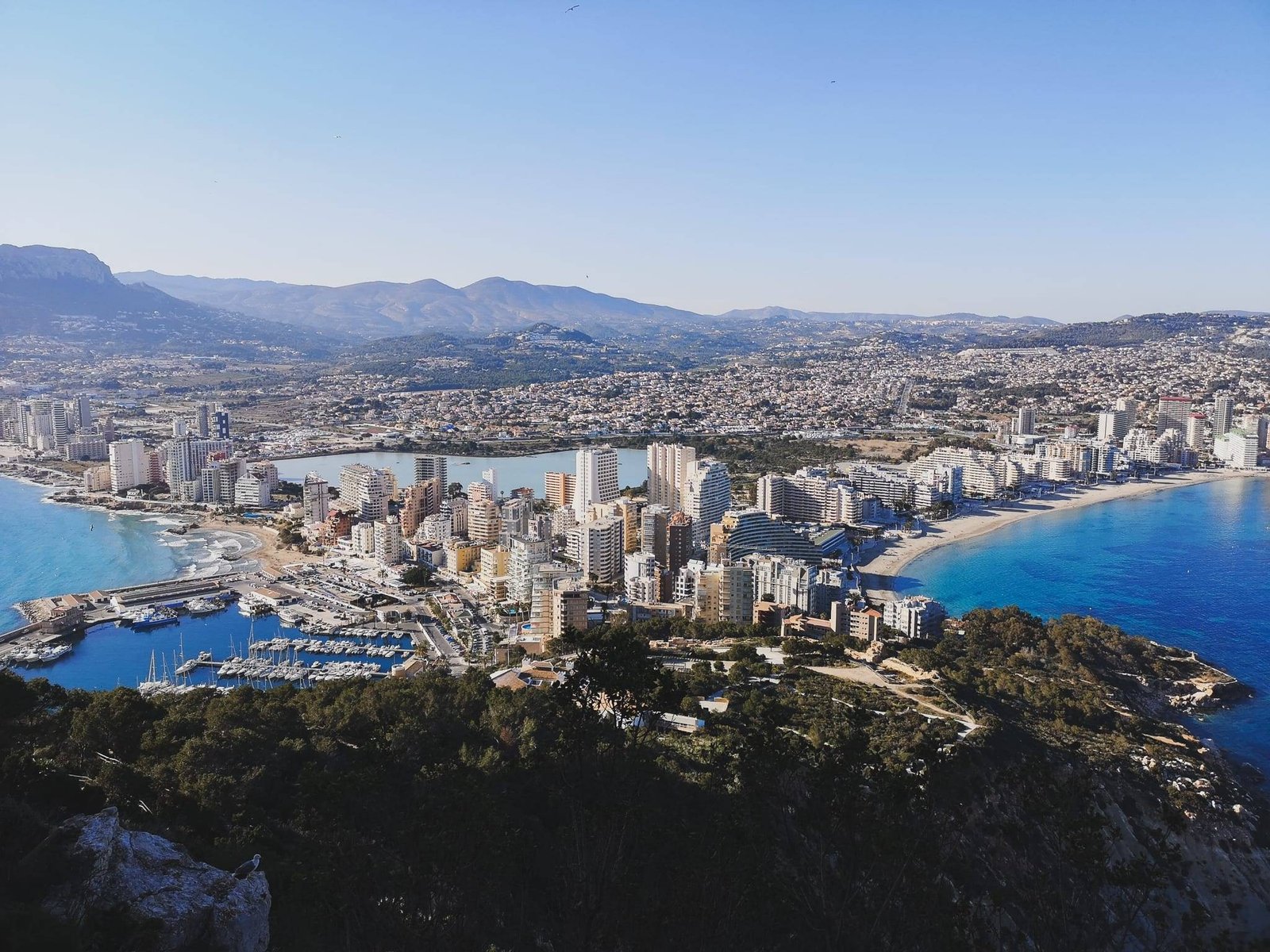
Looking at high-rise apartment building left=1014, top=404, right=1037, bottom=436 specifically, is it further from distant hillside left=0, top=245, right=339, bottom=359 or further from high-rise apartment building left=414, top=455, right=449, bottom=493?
distant hillside left=0, top=245, right=339, bottom=359

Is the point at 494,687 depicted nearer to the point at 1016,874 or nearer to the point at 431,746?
the point at 431,746

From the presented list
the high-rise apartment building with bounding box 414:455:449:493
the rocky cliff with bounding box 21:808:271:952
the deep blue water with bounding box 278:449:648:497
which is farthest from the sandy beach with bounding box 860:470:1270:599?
the rocky cliff with bounding box 21:808:271:952

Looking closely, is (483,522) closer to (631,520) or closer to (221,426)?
(631,520)

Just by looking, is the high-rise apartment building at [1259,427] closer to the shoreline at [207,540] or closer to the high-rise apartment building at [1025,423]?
the high-rise apartment building at [1025,423]

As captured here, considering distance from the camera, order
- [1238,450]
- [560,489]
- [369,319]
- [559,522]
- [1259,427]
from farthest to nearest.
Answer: [369,319] < [1259,427] < [1238,450] < [560,489] < [559,522]

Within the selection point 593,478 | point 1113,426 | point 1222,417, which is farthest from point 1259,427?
point 593,478
